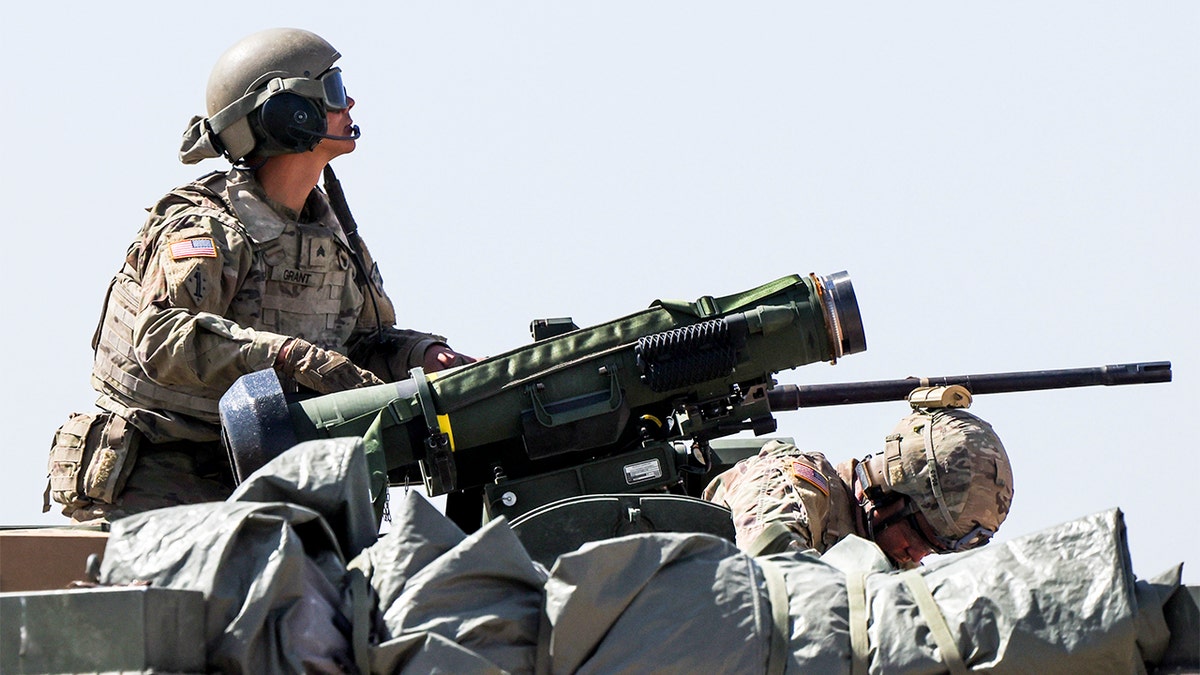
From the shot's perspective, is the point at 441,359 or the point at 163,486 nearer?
the point at 163,486

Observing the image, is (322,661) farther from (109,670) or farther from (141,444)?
(141,444)

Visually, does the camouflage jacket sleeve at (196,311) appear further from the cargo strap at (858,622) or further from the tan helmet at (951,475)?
the tan helmet at (951,475)

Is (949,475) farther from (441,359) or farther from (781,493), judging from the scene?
(441,359)

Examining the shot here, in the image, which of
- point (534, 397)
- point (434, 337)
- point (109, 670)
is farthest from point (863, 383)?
point (109, 670)

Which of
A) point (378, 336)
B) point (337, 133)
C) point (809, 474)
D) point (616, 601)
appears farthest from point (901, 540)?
point (616, 601)

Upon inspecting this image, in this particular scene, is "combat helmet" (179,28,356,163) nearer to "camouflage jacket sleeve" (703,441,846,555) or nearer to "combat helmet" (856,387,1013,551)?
"camouflage jacket sleeve" (703,441,846,555)

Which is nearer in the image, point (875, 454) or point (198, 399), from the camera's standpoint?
point (198, 399)

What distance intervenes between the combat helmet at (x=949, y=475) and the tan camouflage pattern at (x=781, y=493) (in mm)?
420

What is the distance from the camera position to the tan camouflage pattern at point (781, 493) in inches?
213

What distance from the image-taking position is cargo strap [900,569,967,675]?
9.52 ft

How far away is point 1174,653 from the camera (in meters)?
2.95

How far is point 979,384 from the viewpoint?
8.15 meters

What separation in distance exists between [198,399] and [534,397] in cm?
114

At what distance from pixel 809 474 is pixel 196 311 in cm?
206
